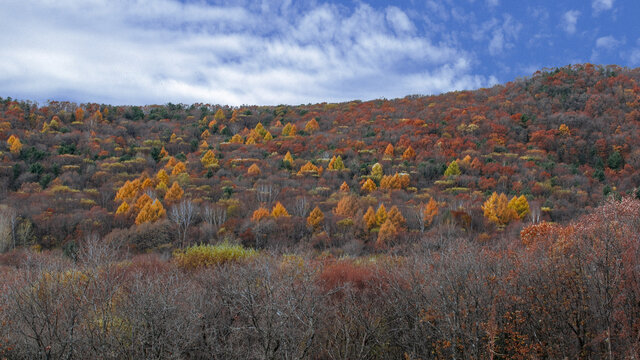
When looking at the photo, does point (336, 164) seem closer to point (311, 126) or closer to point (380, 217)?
point (311, 126)

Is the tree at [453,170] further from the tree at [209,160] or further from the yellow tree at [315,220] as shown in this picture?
the tree at [209,160]

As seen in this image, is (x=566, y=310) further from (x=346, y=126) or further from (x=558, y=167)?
(x=346, y=126)

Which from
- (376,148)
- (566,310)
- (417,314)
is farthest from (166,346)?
(376,148)

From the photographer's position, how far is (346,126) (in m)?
77.6

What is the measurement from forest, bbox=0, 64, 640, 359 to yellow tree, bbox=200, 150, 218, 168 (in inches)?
18.2

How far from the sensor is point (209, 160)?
61.0 meters

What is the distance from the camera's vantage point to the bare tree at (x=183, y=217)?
36366 mm

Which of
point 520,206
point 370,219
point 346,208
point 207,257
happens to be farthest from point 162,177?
Answer: point 520,206

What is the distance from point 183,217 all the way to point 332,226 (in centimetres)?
1407

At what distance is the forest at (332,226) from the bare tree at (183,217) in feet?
1.85

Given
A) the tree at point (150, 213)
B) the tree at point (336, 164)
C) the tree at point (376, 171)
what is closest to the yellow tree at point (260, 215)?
the tree at point (150, 213)

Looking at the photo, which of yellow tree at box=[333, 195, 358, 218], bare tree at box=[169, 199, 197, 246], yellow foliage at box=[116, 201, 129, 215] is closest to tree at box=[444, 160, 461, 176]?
yellow tree at box=[333, 195, 358, 218]

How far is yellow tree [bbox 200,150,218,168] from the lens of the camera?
60.1m

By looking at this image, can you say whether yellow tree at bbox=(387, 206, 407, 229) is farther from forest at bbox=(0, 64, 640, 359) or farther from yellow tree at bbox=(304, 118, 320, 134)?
yellow tree at bbox=(304, 118, 320, 134)
